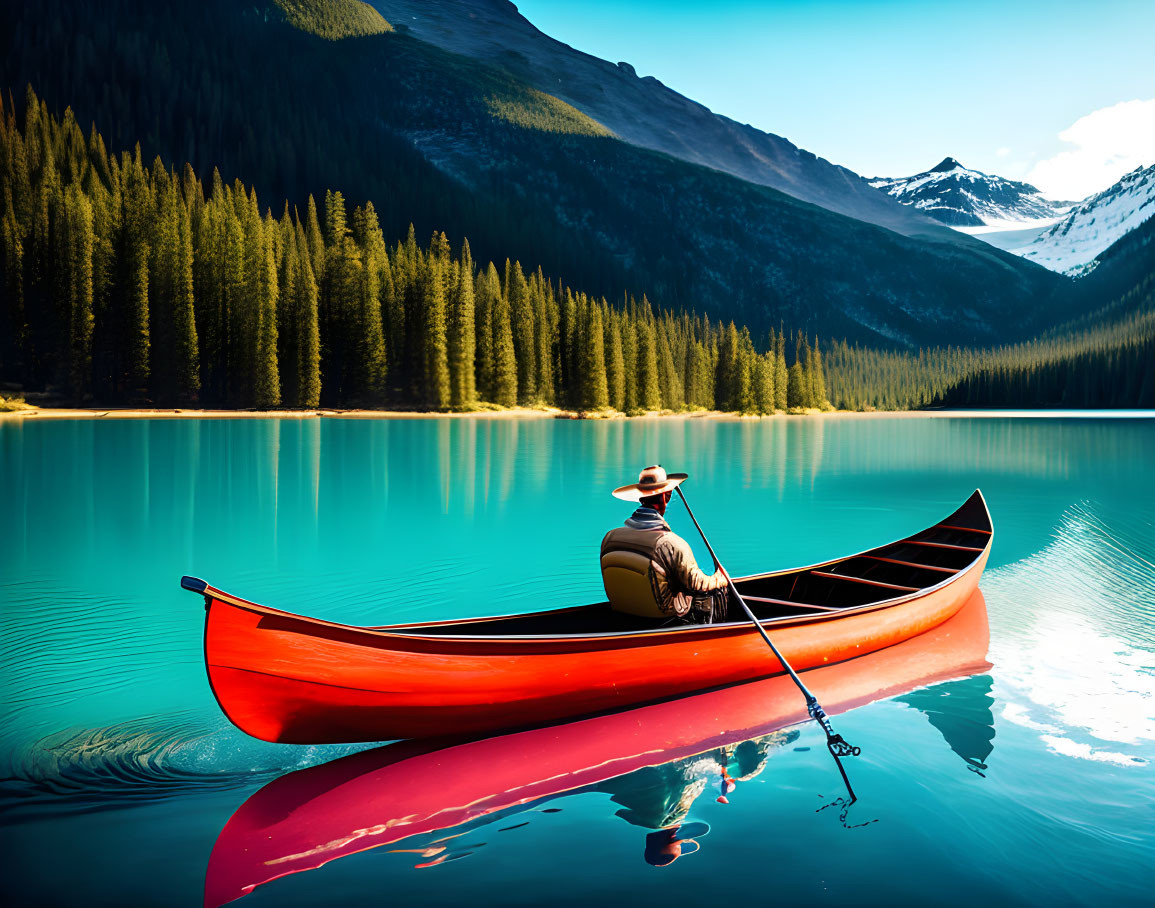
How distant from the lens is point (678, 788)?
751cm

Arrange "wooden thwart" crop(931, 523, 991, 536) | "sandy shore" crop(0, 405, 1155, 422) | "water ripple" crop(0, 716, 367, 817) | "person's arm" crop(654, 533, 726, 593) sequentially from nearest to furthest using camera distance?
1. "water ripple" crop(0, 716, 367, 817)
2. "person's arm" crop(654, 533, 726, 593)
3. "wooden thwart" crop(931, 523, 991, 536)
4. "sandy shore" crop(0, 405, 1155, 422)

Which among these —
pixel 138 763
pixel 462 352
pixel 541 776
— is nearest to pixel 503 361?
pixel 462 352

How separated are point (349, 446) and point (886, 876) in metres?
46.8

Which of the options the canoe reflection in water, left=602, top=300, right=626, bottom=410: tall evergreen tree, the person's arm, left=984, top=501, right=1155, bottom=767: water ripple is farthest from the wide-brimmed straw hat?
left=602, top=300, right=626, bottom=410: tall evergreen tree

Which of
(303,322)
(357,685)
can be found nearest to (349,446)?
(303,322)

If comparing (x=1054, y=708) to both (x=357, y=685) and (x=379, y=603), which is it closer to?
(x=357, y=685)

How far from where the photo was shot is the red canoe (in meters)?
6.74

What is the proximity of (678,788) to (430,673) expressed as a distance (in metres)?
2.66

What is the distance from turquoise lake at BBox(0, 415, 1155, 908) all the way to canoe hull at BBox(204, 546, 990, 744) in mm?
612

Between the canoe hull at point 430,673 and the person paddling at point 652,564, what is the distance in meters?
0.47

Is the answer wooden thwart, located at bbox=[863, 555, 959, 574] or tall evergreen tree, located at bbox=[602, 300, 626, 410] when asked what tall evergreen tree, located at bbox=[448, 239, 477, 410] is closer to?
tall evergreen tree, located at bbox=[602, 300, 626, 410]

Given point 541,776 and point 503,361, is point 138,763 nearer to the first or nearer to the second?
point 541,776

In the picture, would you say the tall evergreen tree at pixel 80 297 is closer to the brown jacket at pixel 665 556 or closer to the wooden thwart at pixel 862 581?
the wooden thwart at pixel 862 581

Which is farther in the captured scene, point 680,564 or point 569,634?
point 569,634
